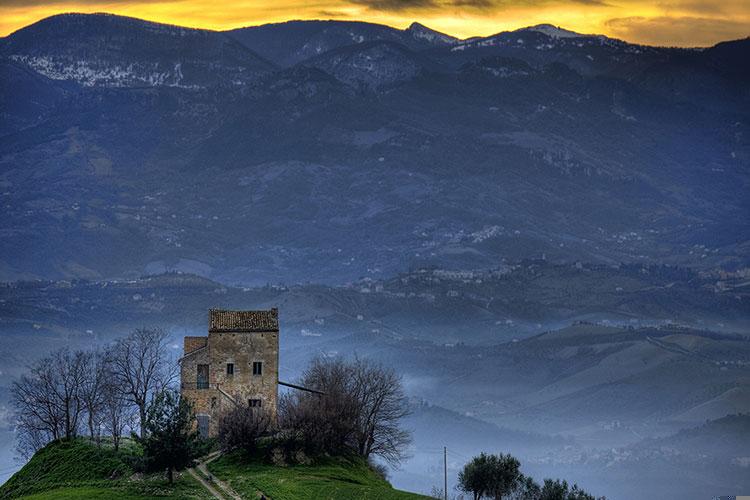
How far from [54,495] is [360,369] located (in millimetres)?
40162

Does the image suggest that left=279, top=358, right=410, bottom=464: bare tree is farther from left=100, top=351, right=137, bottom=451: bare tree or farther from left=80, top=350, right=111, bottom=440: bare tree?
left=80, top=350, right=111, bottom=440: bare tree

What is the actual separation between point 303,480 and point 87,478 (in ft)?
40.8

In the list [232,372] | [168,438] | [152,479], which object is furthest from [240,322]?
[152,479]

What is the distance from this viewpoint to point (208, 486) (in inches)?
4392

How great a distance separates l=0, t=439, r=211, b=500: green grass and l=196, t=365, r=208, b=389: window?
6.03m

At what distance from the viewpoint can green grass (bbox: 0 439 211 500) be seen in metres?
109

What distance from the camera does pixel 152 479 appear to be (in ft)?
367

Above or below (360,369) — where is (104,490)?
below

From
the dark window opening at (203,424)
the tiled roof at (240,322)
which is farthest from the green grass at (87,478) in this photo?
the tiled roof at (240,322)

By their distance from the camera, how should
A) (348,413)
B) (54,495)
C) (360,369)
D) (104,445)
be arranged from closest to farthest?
1. (54,495)
2. (104,445)
3. (348,413)
4. (360,369)

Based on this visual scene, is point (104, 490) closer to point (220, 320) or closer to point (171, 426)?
point (171, 426)

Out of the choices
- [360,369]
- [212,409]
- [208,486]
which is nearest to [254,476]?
[208,486]

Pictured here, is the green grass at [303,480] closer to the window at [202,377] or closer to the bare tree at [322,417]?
the bare tree at [322,417]

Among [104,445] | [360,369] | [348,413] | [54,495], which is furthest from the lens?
[360,369]
